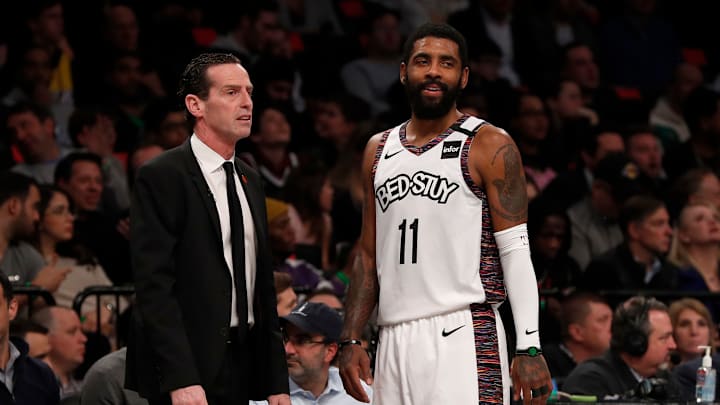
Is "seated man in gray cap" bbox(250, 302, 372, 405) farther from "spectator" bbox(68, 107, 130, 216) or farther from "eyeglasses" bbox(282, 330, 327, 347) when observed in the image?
"spectator" bbox(68, 107, 130, 216)

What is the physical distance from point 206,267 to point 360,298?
0.76 metres

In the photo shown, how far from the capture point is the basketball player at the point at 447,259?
15.8 feet

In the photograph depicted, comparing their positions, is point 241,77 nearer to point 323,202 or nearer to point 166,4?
point 323,202

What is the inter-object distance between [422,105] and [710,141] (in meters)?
8.06

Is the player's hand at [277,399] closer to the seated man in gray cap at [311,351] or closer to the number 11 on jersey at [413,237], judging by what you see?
the number 11 on jersey at [413,237]

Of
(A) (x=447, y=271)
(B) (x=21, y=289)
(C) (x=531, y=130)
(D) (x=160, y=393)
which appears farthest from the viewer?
(C) (x=531, y=130)

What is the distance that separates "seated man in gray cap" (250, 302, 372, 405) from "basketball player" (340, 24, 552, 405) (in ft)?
4.31

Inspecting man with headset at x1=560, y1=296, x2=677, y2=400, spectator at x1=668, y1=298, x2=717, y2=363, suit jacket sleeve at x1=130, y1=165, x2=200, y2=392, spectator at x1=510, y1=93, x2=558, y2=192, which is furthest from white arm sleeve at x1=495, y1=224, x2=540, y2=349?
spectator at x1=510, y1=93, x2=558, y2=192

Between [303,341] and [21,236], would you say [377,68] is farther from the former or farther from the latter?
[303,341]

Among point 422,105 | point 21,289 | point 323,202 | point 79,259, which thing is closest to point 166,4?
point 323,202

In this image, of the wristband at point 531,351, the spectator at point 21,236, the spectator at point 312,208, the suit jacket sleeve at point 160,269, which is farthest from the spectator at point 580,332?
the suit jacket sleeve at point 160,269

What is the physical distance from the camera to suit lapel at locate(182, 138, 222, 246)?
4641 mm

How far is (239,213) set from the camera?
4.74m

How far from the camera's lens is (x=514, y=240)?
484 centimetres
